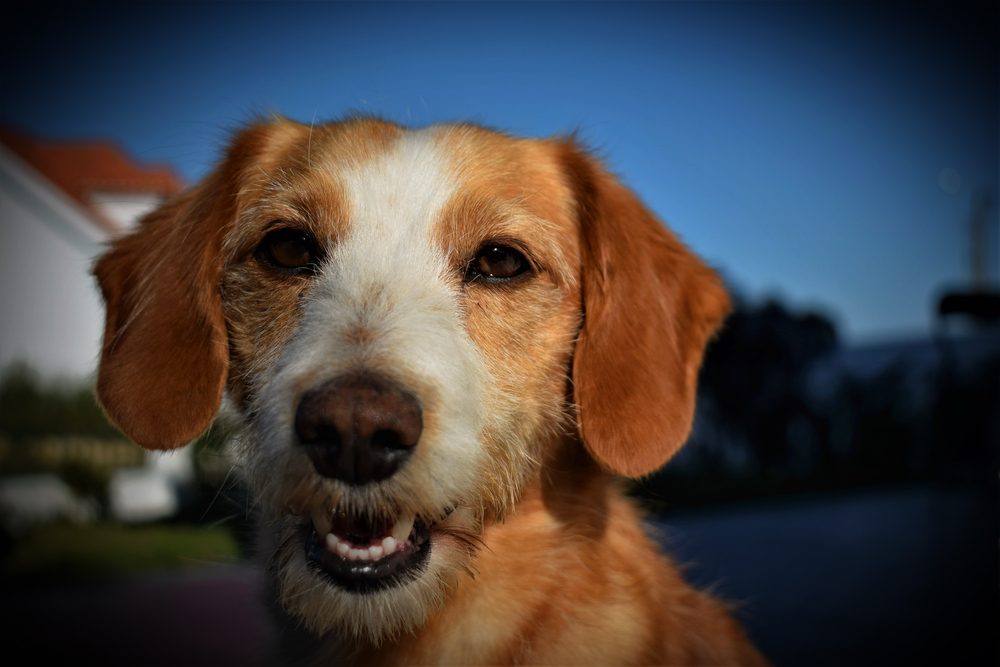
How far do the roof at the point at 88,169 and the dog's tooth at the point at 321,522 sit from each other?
513 inches

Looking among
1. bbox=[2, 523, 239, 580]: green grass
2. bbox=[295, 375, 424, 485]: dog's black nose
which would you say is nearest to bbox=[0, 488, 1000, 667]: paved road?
bbox=[2, 523, 239, 580]: green grass

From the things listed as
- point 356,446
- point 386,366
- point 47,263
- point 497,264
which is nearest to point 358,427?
point 356,446

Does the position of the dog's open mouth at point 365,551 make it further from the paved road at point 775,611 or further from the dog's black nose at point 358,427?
the paved road at point 775,611

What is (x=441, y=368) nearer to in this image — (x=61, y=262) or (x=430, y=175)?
(x=430, y=175)

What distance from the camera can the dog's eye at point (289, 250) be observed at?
244 cm

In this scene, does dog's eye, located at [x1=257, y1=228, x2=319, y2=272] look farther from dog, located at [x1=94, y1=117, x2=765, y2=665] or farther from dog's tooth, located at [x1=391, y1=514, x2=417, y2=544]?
dog's tooth, located at [x1=391, y1=514, x2=417, y2=544]

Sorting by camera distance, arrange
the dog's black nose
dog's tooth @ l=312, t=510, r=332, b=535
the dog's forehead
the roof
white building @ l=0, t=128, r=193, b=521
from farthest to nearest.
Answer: the roof < white building @ l=0, t=128, r=193, b=521 < the dog's forehead < dog's tooth @ l=312, t=510, r=332, b=535 < the dog's black nose

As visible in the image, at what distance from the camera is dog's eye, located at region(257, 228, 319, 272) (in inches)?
96.1

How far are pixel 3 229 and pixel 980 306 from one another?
45.3 ft

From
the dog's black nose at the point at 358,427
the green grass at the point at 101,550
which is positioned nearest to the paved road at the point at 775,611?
the green grass at the point at 101,550

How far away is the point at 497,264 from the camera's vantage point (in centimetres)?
248

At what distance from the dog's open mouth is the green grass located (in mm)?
8706

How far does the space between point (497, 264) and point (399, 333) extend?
22.1 inches

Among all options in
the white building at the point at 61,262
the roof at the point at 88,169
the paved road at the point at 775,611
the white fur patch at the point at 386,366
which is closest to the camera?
the white fur patch at the point at 386,366
